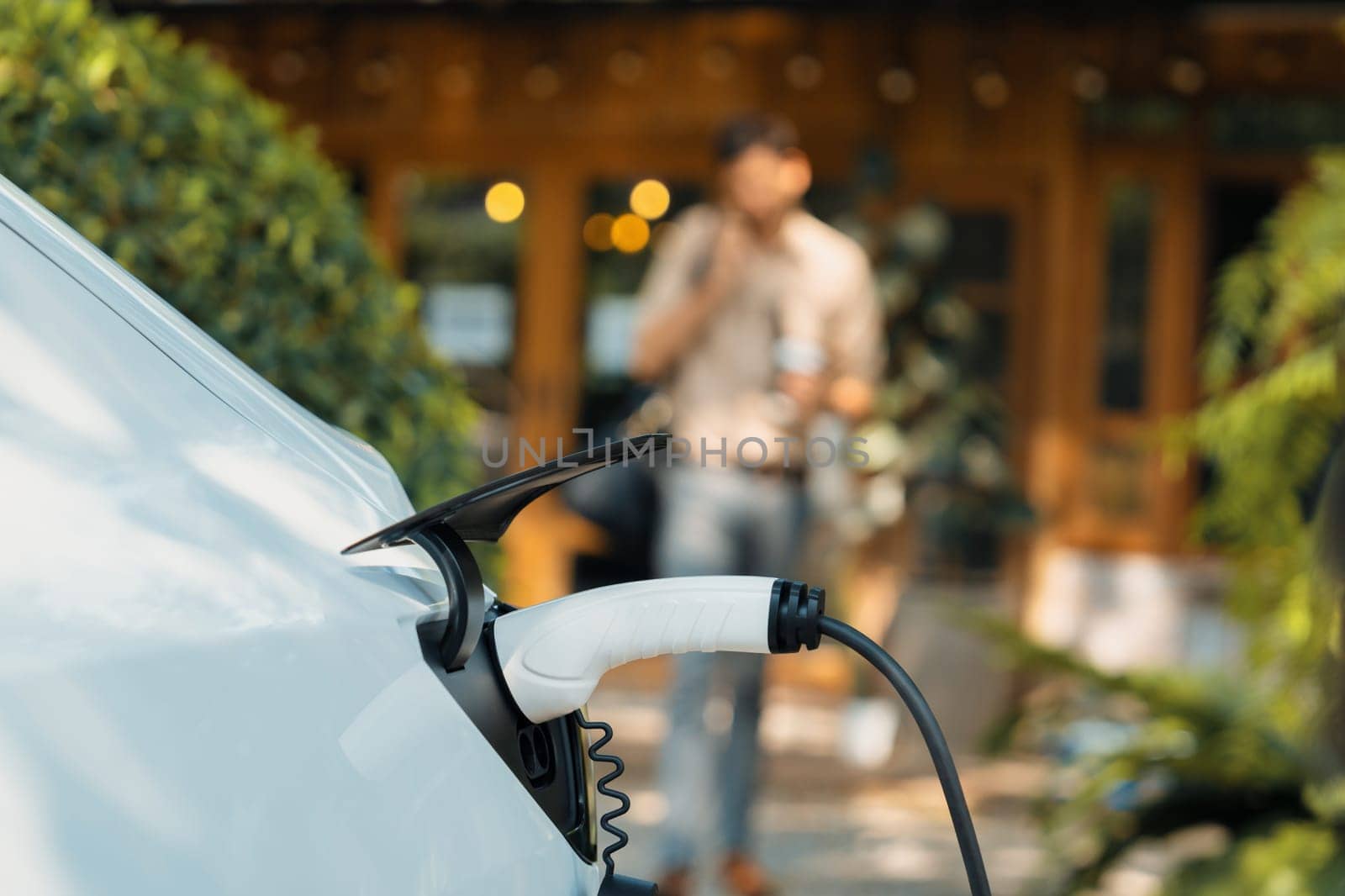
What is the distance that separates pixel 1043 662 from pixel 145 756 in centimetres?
222

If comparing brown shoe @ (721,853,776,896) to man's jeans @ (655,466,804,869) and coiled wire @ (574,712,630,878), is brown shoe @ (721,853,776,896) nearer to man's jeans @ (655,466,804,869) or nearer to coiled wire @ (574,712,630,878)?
man's jeans @ (655,466,804,869)

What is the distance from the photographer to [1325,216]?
102 inches

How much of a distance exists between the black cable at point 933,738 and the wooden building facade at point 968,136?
15.7ft

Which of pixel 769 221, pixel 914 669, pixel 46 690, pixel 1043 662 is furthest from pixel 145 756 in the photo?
pixel 914 669

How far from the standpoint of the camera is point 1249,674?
9.08ft

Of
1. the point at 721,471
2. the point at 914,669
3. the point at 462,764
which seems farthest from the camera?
the point at 914,669

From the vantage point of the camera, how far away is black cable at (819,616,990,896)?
0.97 meters

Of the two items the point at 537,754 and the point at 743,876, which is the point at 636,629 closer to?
the point at 537,754

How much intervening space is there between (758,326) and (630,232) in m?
2.78

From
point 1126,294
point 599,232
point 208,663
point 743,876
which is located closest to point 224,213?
point 208,663

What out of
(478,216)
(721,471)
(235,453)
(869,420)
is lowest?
(235,453)

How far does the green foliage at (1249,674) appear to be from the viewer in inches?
95.0

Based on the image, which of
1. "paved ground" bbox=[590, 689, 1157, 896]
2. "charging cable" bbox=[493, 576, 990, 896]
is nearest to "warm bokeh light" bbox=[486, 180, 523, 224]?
"paved ground" bbox=[590, 689, 1157, 896]

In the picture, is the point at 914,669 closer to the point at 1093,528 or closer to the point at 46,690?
the point at 1093,528
